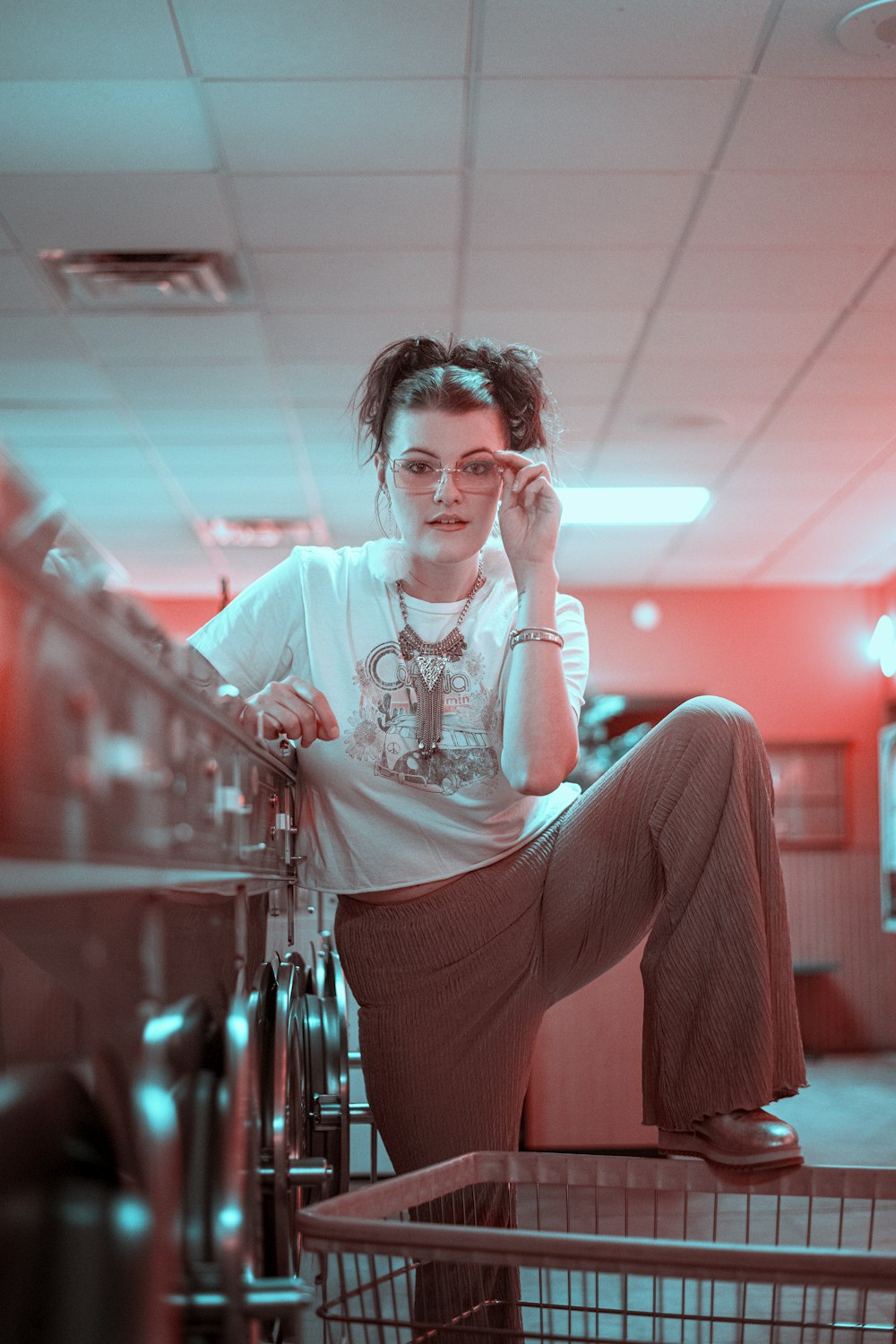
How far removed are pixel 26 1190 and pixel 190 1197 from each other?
0.18 meters

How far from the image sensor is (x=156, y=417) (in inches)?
198

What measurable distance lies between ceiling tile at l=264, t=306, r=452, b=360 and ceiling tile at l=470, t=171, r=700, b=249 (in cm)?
55

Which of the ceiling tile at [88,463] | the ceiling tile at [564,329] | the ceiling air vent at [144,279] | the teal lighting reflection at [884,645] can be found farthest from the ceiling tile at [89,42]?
the teal lighting reflection at [884,645]

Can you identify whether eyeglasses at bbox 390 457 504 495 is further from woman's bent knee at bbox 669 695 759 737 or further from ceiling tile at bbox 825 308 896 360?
ceiling tile at bbox 825 308 896 360

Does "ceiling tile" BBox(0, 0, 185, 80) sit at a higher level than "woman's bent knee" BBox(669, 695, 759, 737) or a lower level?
higher

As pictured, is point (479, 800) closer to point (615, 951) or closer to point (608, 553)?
point (615, 951)

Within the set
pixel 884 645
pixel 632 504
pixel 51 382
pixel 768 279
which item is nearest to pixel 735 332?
pixel 768 279

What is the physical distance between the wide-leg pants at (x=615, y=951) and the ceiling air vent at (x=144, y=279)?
261 cm

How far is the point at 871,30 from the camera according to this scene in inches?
105

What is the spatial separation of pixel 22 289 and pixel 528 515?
2762mm

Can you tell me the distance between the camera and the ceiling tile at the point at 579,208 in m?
3.30

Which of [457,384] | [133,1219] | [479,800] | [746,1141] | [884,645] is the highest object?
[884,645]

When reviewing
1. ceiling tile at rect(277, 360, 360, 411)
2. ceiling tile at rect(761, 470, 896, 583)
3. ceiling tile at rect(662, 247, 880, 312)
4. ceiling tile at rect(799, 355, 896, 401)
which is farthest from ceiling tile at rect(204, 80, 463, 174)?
ceiling tile at rect(761, 470, 896, 583)

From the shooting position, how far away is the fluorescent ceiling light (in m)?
6.14
